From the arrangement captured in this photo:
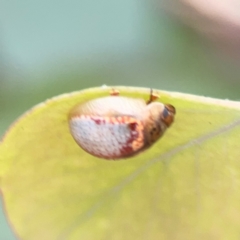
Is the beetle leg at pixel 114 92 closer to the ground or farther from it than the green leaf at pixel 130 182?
farther from it

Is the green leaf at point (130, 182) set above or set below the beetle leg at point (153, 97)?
below

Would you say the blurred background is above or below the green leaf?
above

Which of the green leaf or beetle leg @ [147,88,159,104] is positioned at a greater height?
beetle leg @ [147,88,159,104]

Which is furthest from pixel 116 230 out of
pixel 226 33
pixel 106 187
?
pixel 226 33

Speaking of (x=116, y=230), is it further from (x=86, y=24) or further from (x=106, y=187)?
(x=86, y=24)
